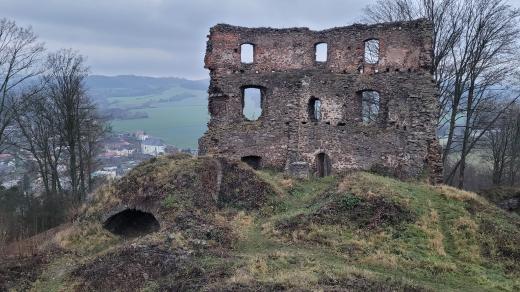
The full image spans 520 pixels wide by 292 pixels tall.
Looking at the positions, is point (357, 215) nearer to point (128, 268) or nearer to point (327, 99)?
point (128, 268)

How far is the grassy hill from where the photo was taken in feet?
32.8

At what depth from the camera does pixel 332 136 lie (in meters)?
21.1

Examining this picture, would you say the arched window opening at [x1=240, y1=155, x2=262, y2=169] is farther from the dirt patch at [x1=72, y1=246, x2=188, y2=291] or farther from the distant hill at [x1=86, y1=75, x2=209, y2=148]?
the distant hill at [x1=86, y1=75, x2=209, y2=148]

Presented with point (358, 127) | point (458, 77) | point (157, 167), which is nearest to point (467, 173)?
point (458, 77)

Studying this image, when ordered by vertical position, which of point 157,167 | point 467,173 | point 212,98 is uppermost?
point 212,98

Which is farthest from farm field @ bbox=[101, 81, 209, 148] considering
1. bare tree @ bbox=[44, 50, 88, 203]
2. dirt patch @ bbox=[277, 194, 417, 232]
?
dirt patch @ bbox=[277, 194, 417, 232]

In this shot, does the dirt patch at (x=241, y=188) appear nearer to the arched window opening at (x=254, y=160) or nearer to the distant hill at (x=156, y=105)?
the arched window opening at (x=254, y=160)

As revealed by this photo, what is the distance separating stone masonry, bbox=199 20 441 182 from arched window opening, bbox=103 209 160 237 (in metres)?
6.68

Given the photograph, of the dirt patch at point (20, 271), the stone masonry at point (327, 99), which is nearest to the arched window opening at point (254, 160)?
the stone masonry at point (327, 99)

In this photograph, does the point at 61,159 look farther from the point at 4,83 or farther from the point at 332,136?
the point at 332,136

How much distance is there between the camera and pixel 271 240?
12.6 m

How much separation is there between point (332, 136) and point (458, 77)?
8.33 meters

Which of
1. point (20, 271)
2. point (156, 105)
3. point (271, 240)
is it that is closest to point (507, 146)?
point (271, 240)

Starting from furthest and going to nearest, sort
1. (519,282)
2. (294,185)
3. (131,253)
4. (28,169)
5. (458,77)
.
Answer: (28,169) → (458,77) → (294,185) → (131,253) → (519,282)
